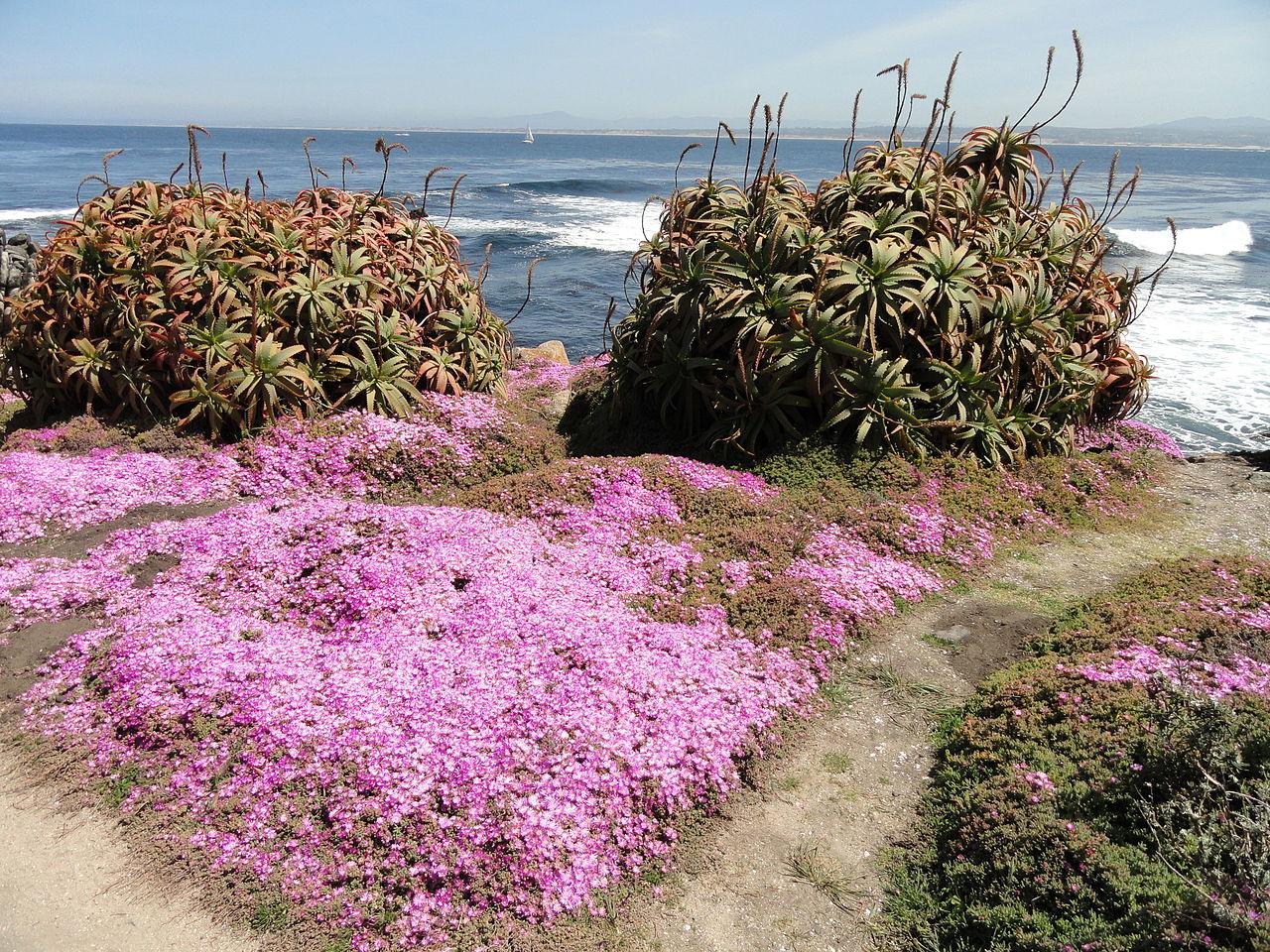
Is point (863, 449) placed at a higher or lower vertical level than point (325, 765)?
higher

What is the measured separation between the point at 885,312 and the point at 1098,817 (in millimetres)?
5024

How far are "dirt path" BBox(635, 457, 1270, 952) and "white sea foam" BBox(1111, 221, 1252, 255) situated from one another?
124 feet

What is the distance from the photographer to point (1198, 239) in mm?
40750

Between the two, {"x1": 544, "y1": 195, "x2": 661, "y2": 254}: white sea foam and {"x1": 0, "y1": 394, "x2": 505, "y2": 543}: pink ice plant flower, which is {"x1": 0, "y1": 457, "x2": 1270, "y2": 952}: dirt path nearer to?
{"x1": 0, "y1": 394, "x2": 505, "y2": 543}: pink ice plant flower

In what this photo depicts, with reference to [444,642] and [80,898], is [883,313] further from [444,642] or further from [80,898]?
[80,898]

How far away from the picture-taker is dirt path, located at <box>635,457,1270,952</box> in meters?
3.75

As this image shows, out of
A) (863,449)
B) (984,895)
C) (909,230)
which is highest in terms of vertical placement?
(909,230)

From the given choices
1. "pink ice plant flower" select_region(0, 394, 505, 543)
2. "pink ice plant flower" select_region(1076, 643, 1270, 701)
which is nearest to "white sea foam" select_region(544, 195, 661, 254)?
"pink ice plant flower" select_region(0, 394, 505, 543)

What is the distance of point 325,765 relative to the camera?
4.25 m

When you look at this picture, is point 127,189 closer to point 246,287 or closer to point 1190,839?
point 246,287

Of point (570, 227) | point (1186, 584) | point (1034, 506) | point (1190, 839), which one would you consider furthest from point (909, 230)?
point (570, 227)

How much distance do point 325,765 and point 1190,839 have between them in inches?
162

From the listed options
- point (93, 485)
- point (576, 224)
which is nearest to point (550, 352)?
point (93, 485)

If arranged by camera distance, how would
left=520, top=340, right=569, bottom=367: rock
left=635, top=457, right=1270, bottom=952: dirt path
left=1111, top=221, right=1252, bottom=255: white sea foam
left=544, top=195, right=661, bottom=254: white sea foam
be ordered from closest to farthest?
left=635, top=457, right=1270, bottom=952: dirt path, left=520, top=340, right=569, bottom=367: rock, left=1111, top=221, right=1252, bottom=255: white sea foam, left=544, top=195, right=661, bottom=254: white sea foam
